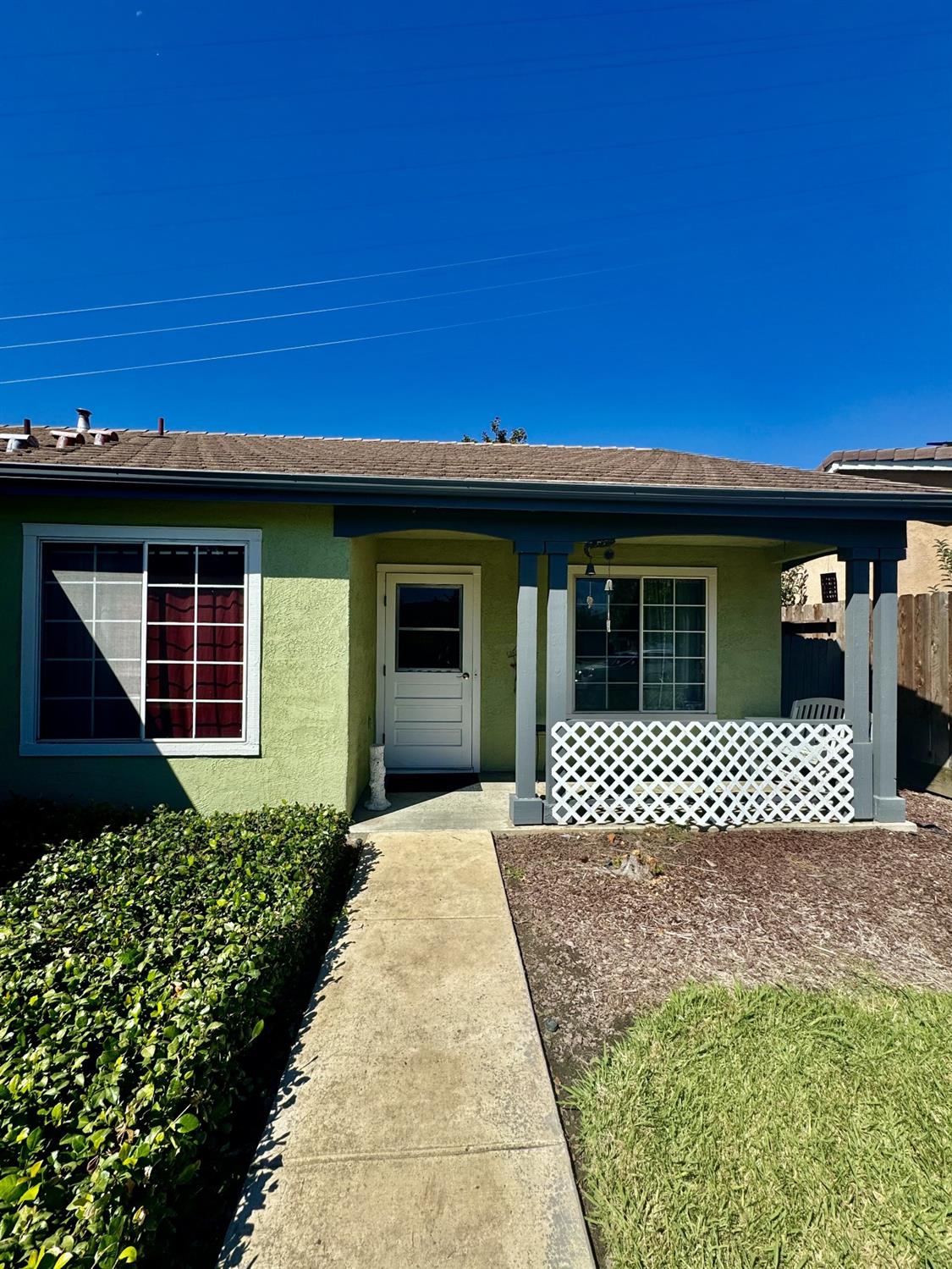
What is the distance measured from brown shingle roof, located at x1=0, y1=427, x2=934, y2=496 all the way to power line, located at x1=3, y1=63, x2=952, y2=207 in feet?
11.4

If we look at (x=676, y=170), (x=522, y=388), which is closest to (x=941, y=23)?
(x=676, y=170)

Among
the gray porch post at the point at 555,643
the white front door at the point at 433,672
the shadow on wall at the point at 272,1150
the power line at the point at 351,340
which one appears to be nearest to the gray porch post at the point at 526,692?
the gray porch post at the point at 555,643

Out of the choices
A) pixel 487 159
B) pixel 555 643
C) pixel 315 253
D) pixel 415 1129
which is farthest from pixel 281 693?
pixel 315 253

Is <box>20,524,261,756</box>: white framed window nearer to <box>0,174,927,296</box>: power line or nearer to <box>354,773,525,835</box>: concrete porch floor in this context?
<box>354,773,525,835</box>: concrete porch floor

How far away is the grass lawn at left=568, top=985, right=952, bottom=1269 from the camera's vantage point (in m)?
1.78

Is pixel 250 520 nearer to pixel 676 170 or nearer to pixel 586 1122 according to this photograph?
pixel 586 1122

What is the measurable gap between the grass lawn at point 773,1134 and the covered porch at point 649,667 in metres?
2.91

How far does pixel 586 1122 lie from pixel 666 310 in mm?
13210

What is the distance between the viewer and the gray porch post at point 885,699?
18.8ft

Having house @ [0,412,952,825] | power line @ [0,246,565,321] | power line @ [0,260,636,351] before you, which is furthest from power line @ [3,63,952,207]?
house @ [0,412,952,825]

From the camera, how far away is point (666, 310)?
11.8 metres

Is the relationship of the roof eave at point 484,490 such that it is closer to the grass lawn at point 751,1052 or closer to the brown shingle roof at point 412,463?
the brown shingle roof at point 412,463

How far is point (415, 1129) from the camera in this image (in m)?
2.22

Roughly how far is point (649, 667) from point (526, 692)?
2.60 metres
